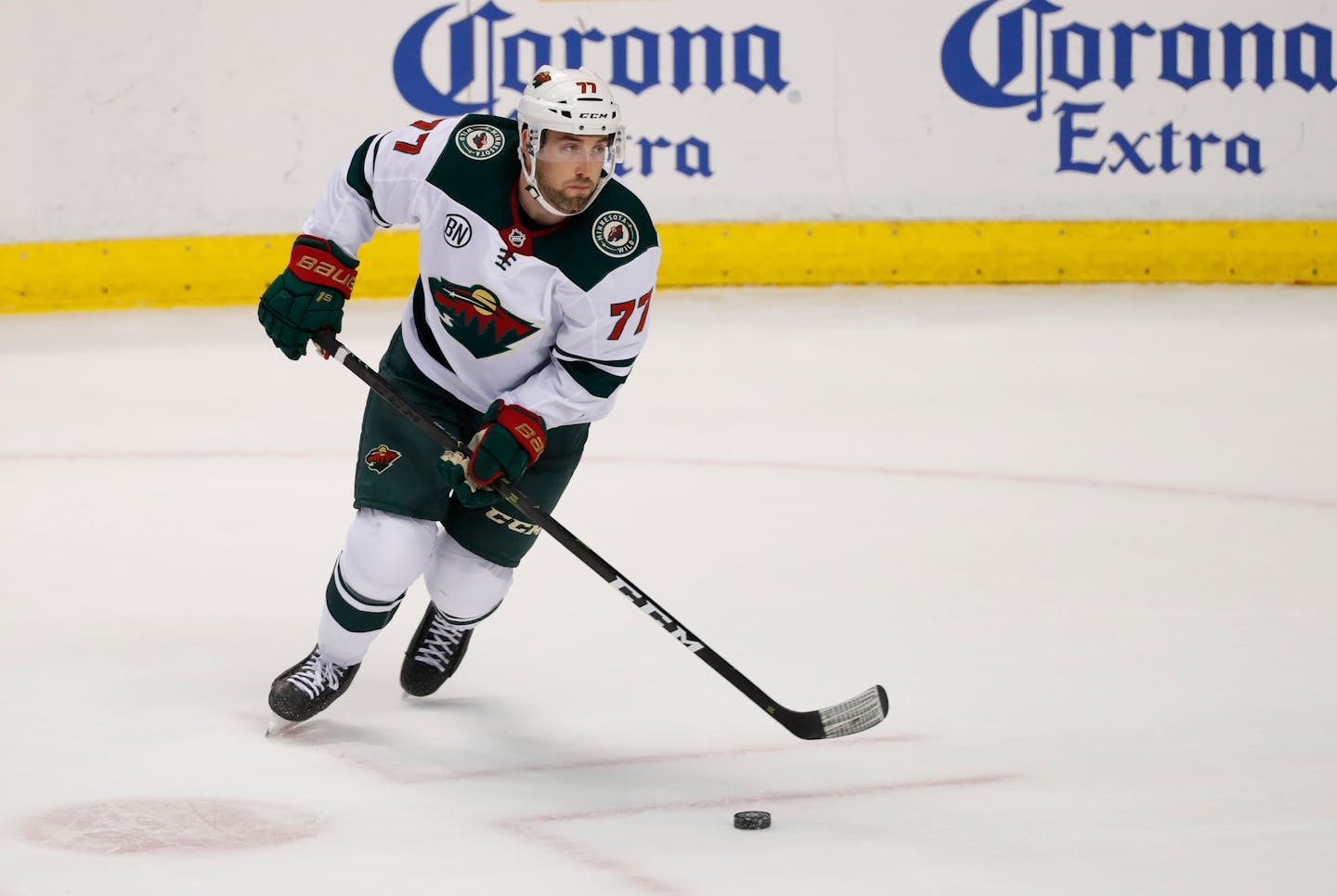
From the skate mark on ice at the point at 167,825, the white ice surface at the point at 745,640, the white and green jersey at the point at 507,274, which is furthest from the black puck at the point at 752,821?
the white and green jersey at the point at 507,274

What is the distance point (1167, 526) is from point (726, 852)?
2097mm

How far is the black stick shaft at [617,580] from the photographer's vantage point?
2.89 metres

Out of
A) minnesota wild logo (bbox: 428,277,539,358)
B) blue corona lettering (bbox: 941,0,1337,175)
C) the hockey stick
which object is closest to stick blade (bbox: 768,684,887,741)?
the hockey stick

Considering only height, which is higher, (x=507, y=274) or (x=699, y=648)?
(x=507, y=274)

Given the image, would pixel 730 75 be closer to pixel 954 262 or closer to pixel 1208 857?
pixel 954 262

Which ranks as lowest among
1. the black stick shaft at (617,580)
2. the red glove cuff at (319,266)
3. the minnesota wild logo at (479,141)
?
the black stick shaft at (617,580)

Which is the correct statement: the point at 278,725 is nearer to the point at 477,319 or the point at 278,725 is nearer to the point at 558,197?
the point at 477,319

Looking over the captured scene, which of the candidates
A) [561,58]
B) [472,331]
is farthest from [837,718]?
[561,58]

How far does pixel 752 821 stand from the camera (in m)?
2.61

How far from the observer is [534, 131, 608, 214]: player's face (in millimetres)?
2863

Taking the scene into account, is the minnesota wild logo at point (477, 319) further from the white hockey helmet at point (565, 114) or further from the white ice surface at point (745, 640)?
the white ice surface at point (745, 640)

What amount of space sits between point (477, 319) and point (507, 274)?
104 millimetres

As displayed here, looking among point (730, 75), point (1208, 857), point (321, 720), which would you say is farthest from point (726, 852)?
point (730, 75)

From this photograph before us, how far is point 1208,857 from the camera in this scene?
2.50 metres
